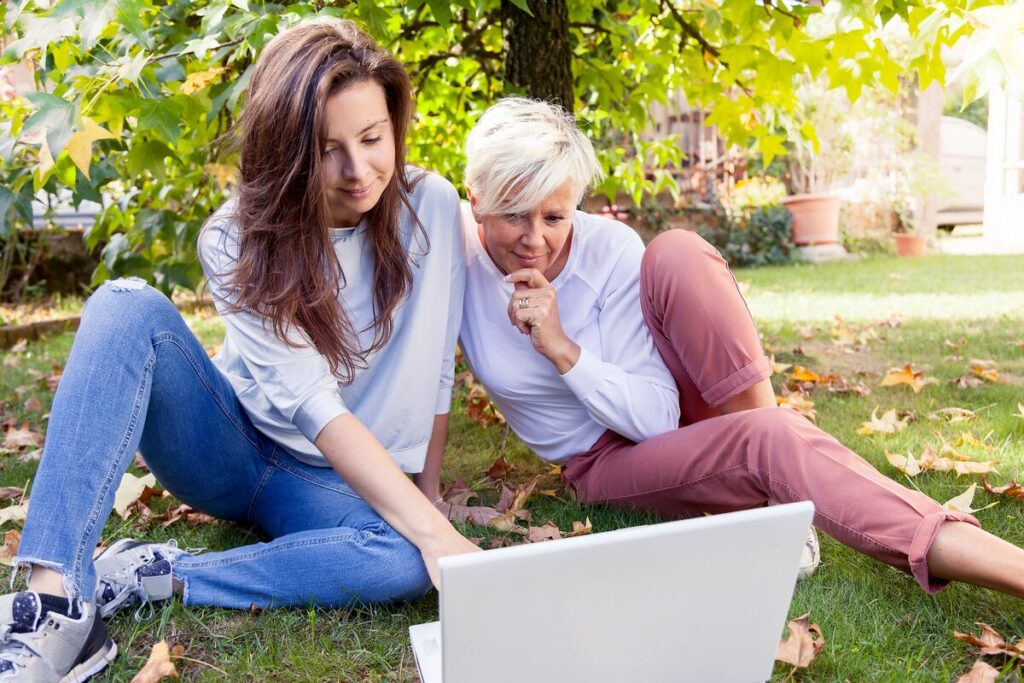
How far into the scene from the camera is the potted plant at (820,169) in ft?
30.0

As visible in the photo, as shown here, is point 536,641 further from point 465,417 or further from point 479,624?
point 465,417

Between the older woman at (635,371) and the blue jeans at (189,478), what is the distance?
1.77ft

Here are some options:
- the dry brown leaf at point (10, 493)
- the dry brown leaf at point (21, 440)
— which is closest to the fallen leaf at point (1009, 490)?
the dry brown leaf at point (10, 493)

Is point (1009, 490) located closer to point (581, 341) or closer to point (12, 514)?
point (581, 341)

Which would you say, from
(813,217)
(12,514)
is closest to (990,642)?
(12,514)

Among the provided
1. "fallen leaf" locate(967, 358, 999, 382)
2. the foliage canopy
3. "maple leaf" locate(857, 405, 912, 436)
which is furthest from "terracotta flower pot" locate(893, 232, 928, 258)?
"maple leaf" locate(857, 405, 912, 436)

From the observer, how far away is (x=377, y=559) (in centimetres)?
181

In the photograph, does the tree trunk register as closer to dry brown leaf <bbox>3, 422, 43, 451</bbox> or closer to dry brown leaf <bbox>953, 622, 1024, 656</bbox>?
dry brown leaf <bbox>953, 622, 1024, 656</bbox>

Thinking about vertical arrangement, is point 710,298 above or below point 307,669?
above

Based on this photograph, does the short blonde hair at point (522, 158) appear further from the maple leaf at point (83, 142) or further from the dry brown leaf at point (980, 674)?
the dry brown leaf at point (980, 674)

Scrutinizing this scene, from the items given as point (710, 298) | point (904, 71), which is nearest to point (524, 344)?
point (710, 298)

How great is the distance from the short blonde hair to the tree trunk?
37.4 inches

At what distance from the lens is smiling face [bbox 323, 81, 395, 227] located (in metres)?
1.80

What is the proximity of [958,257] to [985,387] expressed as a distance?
6165 mm
